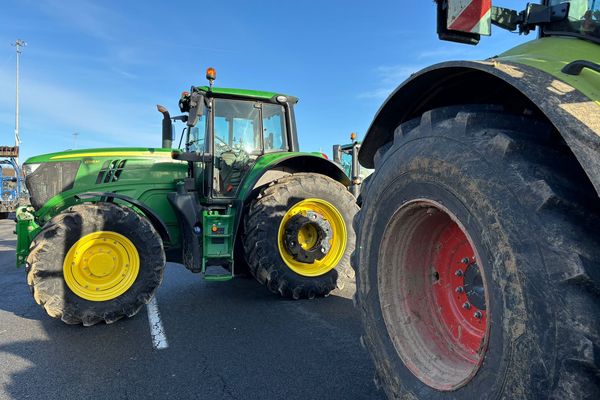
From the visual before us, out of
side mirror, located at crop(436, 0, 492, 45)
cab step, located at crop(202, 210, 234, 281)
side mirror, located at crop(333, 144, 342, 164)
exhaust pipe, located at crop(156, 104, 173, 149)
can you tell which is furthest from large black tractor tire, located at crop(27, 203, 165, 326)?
side mirror, located at crop(333, 144, 342, 164)

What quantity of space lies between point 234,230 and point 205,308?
2.96 ft

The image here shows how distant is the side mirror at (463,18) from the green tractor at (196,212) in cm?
312

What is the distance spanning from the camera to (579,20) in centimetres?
179

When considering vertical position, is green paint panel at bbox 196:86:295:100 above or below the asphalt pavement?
above

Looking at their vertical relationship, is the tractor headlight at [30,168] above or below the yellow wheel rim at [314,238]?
above

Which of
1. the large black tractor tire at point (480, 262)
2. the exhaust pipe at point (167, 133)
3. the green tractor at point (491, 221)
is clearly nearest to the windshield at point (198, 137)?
the exhaust pipe at point (167, 133)

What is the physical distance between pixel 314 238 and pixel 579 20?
3529mm

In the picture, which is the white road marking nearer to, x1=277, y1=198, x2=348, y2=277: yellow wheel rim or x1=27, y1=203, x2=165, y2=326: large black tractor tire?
x1=27, y1=203, x2=165, y2=326: large black tractor tire

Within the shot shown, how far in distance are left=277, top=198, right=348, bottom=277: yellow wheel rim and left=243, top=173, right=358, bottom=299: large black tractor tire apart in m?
0.01

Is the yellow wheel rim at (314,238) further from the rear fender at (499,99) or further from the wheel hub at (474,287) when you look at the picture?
the wheel hub at (474,287)

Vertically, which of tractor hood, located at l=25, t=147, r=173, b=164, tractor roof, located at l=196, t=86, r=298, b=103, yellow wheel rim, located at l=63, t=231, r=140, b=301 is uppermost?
tractor roof, located at l=196, t=86, r=298, b=103

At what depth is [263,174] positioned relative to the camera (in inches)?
187

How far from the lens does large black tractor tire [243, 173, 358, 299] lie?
4473 mm

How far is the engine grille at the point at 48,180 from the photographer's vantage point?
463cm
